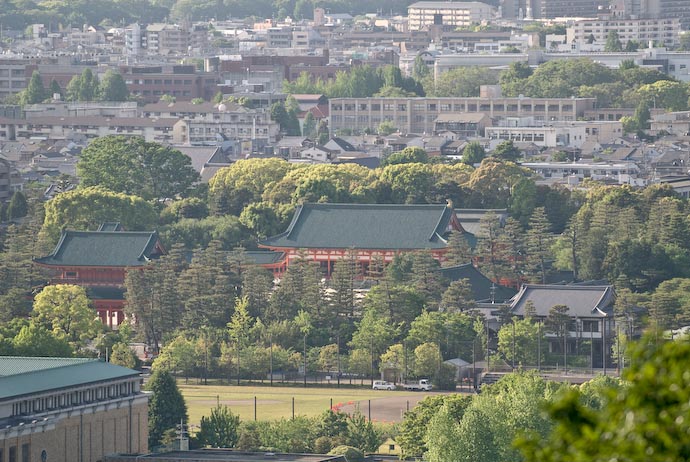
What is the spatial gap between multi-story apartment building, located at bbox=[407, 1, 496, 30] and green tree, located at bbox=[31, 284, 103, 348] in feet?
464

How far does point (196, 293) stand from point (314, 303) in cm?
289

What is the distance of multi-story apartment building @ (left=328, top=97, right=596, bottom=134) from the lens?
105m

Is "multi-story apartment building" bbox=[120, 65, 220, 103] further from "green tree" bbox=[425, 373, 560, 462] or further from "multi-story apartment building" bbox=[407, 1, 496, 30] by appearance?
"green tree" bbox=[425, 373, 560, 462]

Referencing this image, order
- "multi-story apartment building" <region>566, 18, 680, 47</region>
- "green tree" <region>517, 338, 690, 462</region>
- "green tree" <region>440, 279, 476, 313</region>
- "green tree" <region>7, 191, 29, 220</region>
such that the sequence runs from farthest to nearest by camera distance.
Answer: "multi-story apartment building" <region>566, 18, 680, 47</region>, "green tree" <region>7, 191, 29, 220</region>, "green tree" <region>440, 279, 476, 313</region>, "green tree" <region>517, 338, 690, 462</region>

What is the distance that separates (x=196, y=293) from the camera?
158ft

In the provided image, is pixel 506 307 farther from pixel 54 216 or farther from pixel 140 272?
pixel 54 216

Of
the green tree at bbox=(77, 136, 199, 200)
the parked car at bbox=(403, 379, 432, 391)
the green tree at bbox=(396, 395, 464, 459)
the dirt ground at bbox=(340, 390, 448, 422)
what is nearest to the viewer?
the green tree at bbox=(396, 395, 464, 459)

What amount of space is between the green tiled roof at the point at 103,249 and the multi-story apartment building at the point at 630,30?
98.6 metres

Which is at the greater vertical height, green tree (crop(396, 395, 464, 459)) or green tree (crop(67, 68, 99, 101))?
green tree (crop(67, 68, 99, 101))

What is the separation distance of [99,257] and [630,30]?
103969mm

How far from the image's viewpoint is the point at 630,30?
15338 centimetres

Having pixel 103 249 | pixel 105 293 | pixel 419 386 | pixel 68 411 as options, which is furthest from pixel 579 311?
pixel 68 411

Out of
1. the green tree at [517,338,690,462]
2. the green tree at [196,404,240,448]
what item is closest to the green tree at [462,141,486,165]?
the green tree at [196,404,240,448]

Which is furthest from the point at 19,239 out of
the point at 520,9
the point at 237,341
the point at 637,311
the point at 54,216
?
the point at 520,9
